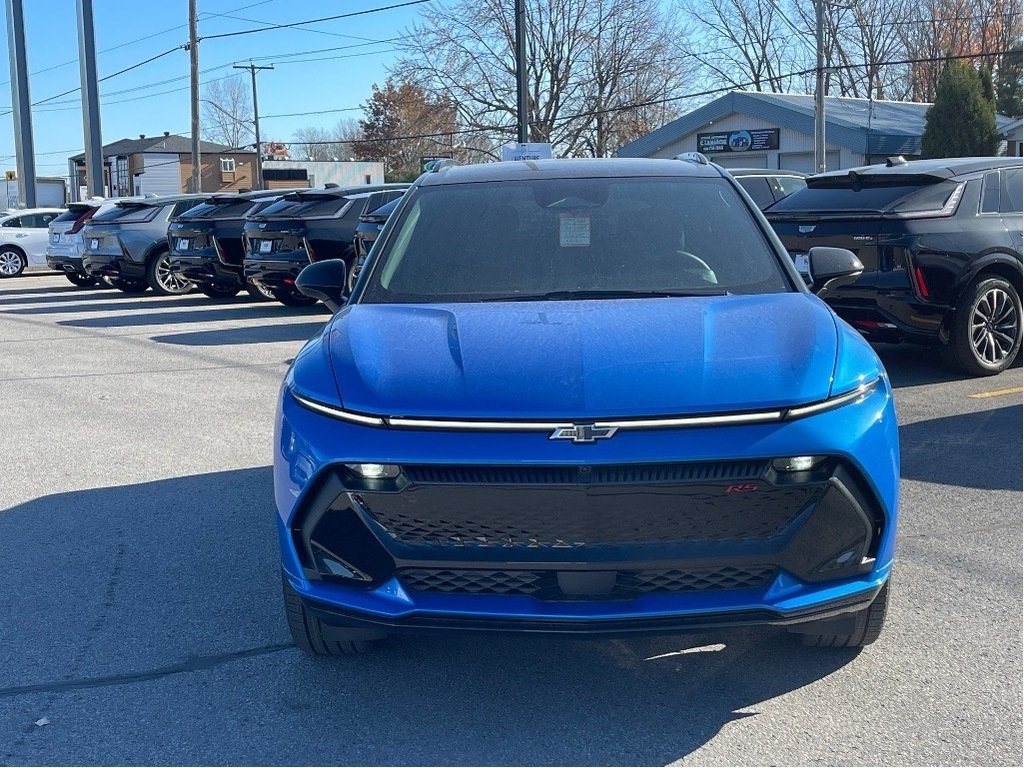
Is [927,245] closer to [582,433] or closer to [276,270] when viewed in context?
[582,433]

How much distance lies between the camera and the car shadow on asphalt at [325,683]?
3.19 meters

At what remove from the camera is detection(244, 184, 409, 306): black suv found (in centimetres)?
1434

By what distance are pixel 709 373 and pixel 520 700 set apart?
1169 mm

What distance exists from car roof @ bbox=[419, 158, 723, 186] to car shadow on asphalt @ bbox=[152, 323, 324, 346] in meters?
7.47

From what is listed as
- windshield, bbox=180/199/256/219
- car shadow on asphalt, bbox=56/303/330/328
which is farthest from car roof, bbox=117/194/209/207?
car shadow on asphalt, bbox=56/303/330/328

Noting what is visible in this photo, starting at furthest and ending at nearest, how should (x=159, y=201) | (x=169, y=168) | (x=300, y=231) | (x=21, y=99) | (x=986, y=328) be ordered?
1. (x=169, y=168)
2. (x=21, y=99)
3. (x=159, y=201)
4. (x=300, y=231)
5. (x=986, y=328)

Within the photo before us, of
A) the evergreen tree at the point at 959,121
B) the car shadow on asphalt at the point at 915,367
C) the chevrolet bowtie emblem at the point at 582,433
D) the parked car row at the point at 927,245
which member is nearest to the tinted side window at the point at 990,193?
the parked car row at the point at 927,245

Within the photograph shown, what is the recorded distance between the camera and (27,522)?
18.3 ft

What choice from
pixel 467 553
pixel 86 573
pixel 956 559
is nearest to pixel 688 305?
pixel 467 553

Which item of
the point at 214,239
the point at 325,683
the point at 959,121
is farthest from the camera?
the point at 959,121

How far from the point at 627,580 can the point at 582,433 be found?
420 mm

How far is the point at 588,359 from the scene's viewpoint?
3287 mm

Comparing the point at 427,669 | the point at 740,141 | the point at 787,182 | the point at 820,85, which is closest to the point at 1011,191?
the point at 787,182

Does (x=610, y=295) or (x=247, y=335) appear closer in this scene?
(x=610, y=295)
